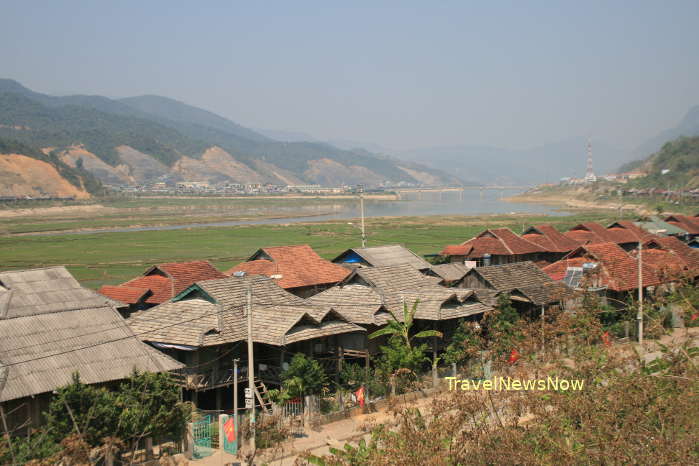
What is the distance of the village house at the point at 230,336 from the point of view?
51.9ft

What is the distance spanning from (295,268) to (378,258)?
3.27 m

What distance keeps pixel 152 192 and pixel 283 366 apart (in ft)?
494

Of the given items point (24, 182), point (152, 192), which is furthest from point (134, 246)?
point (152, 192)

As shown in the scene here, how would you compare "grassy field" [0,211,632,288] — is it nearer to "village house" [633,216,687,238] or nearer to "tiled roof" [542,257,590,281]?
"village house" [633,216,687,238]

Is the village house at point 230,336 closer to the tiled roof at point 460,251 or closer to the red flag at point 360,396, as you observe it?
the red flag at point 360,396

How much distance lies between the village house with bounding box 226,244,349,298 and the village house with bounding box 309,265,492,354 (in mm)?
4082

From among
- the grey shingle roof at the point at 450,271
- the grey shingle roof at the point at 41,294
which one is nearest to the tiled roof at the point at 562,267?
the grey shingle roof at the point at 450,271

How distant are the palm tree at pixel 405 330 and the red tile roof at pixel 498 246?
15013 millimetres

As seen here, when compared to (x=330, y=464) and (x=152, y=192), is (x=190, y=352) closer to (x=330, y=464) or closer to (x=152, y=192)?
(x=330, y=464)

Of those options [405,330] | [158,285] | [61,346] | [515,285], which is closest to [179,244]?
[158,285]

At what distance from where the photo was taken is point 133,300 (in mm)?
22281

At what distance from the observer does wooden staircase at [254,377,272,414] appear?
14891 mm

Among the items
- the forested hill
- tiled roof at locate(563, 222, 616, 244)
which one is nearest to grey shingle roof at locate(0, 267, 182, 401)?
tiled roof at locate(563, 222, 616, 244)

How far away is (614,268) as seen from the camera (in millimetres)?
23938
